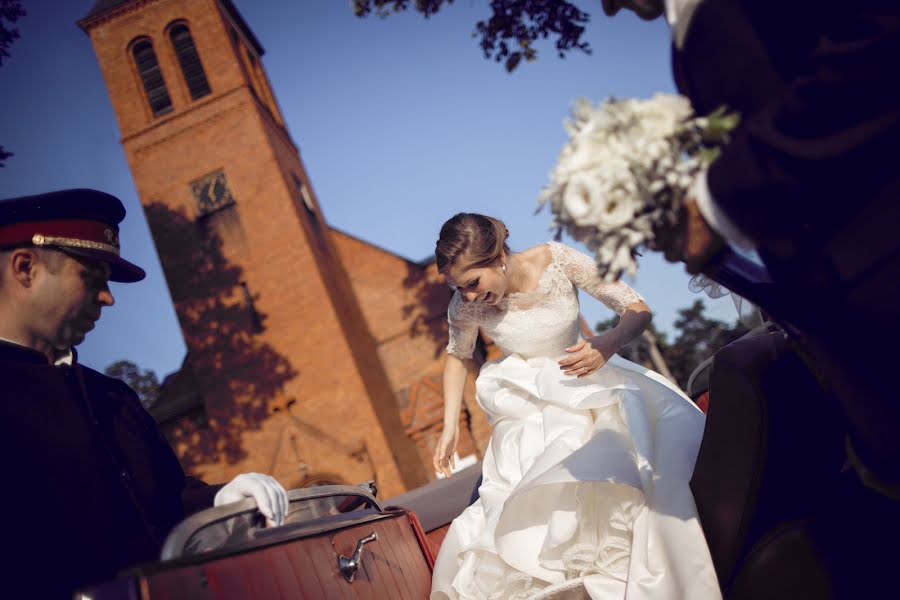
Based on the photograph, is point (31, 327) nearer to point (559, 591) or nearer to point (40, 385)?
point (40, 385)

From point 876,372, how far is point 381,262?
13.9 meters

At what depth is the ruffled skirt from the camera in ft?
6.63

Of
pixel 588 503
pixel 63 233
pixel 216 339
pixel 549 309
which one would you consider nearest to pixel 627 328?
pixel 549 309

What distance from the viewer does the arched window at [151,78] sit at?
14.4m

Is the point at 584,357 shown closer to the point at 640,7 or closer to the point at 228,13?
the point at 640,7

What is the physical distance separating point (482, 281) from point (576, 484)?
119cm

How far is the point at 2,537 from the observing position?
1562 millimetres

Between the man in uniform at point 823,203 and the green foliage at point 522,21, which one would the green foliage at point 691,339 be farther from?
the man in uniform at point 823,203

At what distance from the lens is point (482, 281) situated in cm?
313

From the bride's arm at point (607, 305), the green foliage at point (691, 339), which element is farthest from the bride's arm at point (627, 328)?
the green foliage at point (691, 339)

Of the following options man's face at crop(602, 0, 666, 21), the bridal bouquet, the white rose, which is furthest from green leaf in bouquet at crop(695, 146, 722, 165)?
man's face at crop(602, 0, 666, 21)

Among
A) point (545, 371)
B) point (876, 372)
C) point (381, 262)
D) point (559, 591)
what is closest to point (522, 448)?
point (545, 371)

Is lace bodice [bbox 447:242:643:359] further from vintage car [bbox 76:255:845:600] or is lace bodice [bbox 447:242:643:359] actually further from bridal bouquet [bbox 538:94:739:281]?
bridal bouquet [bbox 538:94:739:281]

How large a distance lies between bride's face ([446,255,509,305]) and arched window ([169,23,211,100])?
13701 mm
